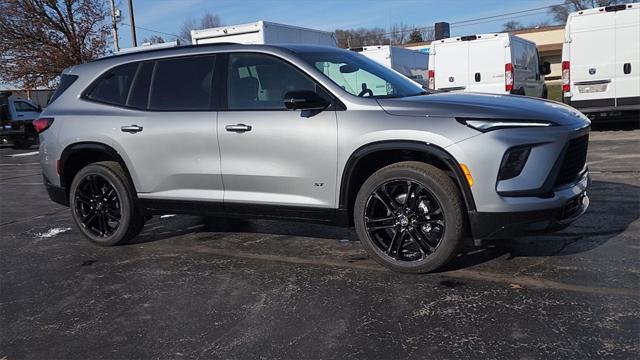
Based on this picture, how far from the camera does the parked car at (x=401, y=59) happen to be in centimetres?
1697

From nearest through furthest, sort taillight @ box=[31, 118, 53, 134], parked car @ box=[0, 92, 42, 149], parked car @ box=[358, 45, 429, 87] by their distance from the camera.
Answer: taillight @ box=[31, 118, 53, 134]
parked car @ box=[358, 45, 429, 87]
parked car @ box=[0, 92, 42, 149]

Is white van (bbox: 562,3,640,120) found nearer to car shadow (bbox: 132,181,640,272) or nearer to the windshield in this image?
car shadow (bbox: 132,181,640,272)

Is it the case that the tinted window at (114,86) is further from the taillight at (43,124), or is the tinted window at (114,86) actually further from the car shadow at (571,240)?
the car shadow at (571,240)

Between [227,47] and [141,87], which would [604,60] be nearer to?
[227,47]

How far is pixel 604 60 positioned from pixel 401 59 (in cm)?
676

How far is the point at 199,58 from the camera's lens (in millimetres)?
5227

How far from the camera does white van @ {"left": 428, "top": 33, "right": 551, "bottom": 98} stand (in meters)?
14.3

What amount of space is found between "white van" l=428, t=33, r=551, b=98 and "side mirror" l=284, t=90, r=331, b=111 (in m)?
10.7

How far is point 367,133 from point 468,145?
767 millimetres

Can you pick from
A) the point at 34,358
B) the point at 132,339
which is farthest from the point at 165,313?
the point at 34,358

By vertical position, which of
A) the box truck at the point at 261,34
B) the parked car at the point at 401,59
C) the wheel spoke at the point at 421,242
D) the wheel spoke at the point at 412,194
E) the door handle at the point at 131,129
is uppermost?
the box truck at the point at 261,34

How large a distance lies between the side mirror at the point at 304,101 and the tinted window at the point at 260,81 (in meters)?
0.25

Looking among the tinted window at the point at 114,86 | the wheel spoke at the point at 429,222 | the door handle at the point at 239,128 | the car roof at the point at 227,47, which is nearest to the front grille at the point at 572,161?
the wheel spoke at the point at 429,222

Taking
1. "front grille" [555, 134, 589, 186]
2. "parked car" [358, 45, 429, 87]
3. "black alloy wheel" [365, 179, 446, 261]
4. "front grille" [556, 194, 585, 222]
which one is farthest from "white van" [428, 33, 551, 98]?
"black alloy wheel" [365, 179, 446, 261]
